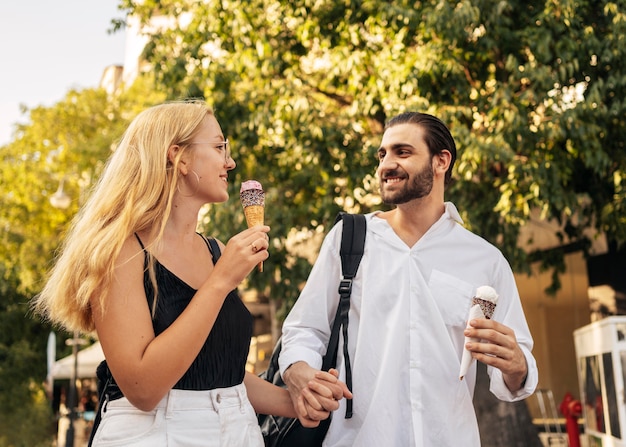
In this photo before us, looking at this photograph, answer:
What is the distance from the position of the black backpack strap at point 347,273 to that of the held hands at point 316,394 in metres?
0.26

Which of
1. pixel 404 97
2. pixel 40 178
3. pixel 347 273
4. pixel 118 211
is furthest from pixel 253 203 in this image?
pixel 40 178

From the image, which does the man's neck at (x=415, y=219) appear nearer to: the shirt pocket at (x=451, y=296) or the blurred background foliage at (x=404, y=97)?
the shirt pocket at (x=451, y=296)

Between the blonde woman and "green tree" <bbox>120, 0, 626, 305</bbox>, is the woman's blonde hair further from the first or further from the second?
"green tree" <bbox>120, 0, 626, 305</bbox>

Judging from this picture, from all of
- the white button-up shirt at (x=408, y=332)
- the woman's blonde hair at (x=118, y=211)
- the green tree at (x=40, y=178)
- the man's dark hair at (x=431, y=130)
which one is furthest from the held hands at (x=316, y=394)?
the green tree at (x=40, y=178)

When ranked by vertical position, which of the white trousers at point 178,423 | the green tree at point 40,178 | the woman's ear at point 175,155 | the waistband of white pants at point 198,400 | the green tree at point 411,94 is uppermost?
the green tree at point 40,178

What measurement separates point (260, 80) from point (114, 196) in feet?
30.8

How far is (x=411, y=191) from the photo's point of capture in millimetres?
3693

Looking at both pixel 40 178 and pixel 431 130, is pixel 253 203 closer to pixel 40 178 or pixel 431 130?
pixel 431 130

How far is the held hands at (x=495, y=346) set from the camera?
300 centimetres

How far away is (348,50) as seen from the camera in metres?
11.6

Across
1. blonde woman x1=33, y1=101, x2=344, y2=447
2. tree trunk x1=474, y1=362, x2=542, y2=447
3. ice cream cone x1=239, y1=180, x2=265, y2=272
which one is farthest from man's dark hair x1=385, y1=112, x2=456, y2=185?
tree trunk x1=474, y1=362, x2=542, y2=447

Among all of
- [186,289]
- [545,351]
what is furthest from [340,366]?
[545,351]

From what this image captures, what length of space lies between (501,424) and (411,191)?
365 inches

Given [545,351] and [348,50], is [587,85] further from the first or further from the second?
[545,351]
